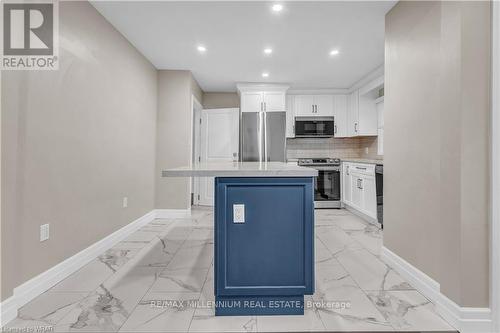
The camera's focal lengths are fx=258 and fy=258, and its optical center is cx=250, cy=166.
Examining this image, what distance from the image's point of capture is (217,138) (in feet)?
17.4

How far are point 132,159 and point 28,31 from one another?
1.80 m

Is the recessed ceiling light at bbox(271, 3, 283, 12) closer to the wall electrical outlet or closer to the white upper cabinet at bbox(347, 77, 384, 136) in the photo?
the wall electrical outlet

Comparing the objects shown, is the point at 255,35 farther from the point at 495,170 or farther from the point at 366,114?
the point at 366,114

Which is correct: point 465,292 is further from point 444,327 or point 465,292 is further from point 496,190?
point 496,190

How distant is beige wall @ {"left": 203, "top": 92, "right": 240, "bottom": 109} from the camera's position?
18.5 feet

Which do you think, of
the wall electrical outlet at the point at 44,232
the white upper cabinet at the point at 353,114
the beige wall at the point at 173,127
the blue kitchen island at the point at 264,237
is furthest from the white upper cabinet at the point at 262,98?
the wall electrical outlet at the point at 44,232

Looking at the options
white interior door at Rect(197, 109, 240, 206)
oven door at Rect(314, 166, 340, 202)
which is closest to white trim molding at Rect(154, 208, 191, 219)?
white interior door at Rect(197, 109, 240, 206)

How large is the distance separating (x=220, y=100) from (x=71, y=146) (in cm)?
375

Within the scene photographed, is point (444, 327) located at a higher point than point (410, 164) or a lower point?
lower

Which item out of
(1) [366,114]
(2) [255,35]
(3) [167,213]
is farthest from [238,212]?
(1) [366,114]

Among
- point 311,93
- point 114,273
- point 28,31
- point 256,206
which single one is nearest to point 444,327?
point 256,206

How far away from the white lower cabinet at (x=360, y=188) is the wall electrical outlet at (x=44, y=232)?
12.3ft

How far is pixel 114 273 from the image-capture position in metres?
2.22

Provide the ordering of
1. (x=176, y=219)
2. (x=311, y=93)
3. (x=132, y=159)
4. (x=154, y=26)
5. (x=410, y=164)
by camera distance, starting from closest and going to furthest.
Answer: (x=410, y=164) < (x=154, y=26) < (x=132, y=159) < (x=176, y=219) < (x=311, y=93)
